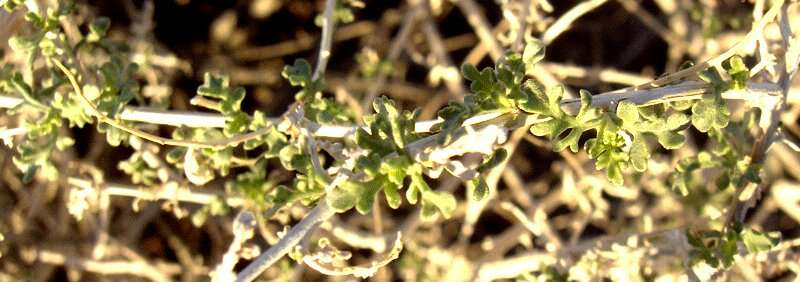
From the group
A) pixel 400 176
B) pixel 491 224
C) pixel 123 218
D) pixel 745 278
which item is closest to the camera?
pixel 400 176

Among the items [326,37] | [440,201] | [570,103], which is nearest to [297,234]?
[440,201]

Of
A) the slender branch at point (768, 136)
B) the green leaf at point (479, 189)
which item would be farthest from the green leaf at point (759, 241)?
the green leaf at point (479, 189)

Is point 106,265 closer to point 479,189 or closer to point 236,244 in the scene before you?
point 236,244

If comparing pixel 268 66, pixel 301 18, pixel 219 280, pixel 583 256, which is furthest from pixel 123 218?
pixel 583 256

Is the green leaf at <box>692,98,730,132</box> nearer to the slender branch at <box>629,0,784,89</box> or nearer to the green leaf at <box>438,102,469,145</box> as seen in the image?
the slender branch at <box>629,0,784,89</box>

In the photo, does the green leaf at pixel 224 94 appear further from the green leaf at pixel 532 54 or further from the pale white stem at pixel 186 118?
the green leaf at pixel 532 54

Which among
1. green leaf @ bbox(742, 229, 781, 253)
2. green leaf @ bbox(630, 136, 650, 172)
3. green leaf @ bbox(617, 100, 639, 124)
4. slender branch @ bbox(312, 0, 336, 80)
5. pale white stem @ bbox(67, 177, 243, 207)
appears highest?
slender branch @ bbox(312, 0, 336, 80)

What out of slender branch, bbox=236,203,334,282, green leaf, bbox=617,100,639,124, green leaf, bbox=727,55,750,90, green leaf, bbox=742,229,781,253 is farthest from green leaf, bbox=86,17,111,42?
green leaf, bbox=742,229,781,253

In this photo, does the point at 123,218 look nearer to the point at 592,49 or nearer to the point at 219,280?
the point at 219,280

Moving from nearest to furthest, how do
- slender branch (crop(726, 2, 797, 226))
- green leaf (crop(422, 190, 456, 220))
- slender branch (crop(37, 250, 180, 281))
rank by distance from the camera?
green leaf (crop(422, 190, 456, 220))
slender branch (crop(726, 2, 797, 226))
slender branch (crop(37, 250, 180, 281))

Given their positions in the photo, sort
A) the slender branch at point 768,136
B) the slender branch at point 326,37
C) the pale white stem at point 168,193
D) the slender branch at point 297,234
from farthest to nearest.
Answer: the pale white stem at point 168,193 → the slender branch at point 326,37 → the slender branch at point 768,136 → the slender branch at point 297,234

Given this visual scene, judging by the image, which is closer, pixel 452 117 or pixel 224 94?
pixel 452 117
